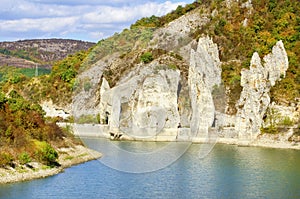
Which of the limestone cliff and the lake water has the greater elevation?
the limestone cliff

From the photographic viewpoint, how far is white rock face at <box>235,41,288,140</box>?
43938 millimetres

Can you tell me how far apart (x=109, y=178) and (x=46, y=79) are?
33.2m

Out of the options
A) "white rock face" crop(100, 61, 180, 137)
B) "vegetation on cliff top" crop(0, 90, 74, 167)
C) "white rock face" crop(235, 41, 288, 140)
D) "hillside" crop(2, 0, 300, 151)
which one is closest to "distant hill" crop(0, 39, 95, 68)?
"hillside" crop(2, 0, 300, 151)

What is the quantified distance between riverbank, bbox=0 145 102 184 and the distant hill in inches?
2669

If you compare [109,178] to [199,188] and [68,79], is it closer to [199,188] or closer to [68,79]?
[199,188]

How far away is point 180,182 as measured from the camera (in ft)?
85.9

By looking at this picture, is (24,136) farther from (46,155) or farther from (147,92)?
(147,92)

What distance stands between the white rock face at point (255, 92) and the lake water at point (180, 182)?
9.77 metres

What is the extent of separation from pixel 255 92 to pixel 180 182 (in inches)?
796

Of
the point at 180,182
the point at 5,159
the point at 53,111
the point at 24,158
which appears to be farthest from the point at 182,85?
the point at 53,111

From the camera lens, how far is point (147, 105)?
4047 centimetres

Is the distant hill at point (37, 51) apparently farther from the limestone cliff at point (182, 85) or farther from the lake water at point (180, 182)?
the lake water at point (180, 182)

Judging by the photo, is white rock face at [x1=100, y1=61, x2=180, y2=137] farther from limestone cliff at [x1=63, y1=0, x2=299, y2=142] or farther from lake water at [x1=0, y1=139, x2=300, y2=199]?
lake water at [x1=0, y1=139, x2=300, y2=199]

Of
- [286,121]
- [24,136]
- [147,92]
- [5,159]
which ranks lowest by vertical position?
[5,159]
